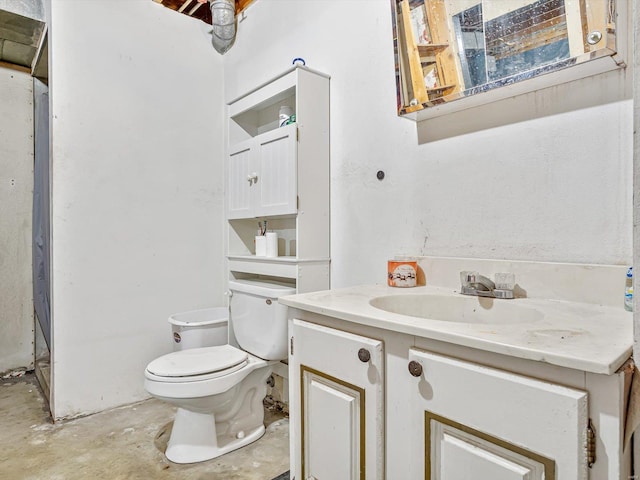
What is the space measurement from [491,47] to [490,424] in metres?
1.06

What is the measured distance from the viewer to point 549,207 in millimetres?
1134

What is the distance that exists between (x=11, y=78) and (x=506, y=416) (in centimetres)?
337

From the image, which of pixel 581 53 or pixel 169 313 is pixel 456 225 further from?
pixel 169 313

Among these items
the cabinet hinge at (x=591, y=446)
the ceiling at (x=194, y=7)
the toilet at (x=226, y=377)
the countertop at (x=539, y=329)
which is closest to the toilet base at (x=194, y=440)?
the toilet at (x=226, y=377)

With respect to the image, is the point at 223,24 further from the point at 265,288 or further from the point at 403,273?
the point at 403,273

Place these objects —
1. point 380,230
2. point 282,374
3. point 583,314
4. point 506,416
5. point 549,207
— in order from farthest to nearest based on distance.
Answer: point 282,374, point 380,230, point 549,207, point 583,314, point 506,416

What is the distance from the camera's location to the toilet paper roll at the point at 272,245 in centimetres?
196

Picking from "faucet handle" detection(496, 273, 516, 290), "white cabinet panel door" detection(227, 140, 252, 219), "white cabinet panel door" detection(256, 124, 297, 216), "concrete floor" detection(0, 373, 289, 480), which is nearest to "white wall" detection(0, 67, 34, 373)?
"concrete floor" detection(0, 373, 289, 480)

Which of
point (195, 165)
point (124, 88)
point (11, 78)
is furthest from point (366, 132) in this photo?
point (11, 78)

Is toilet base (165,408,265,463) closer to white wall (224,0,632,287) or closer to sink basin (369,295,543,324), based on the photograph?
white wall (224,0,632,287)

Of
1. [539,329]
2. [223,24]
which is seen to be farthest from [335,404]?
[223,24]

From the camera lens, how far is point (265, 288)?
1.78 metres

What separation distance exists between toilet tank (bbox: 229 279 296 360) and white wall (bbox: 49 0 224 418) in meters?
0.58

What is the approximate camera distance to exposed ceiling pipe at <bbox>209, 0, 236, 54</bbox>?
2293mm
